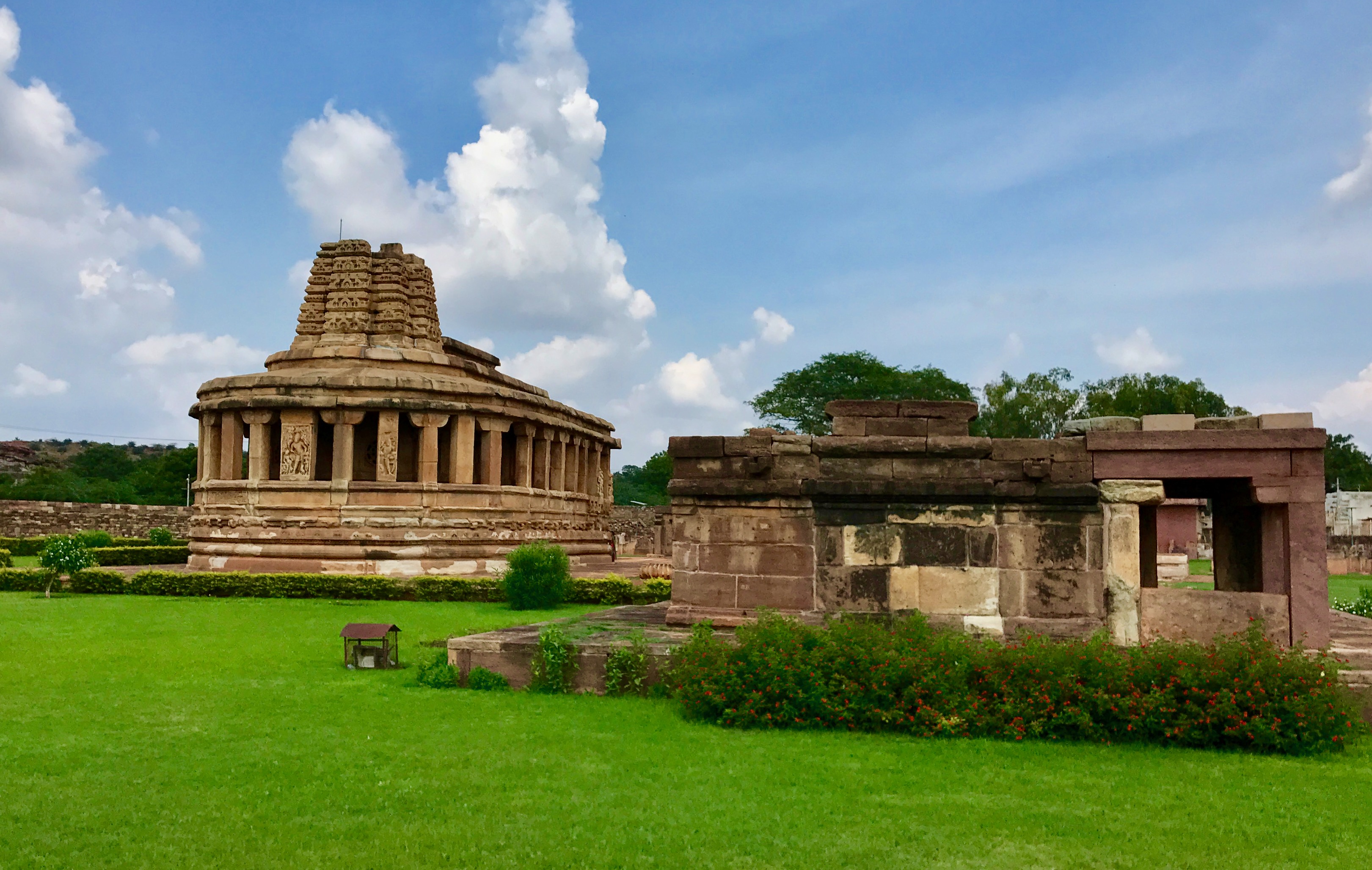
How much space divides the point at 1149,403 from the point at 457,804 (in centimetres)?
A: 5249

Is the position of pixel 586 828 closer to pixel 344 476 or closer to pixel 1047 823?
→ pixel 1047 823

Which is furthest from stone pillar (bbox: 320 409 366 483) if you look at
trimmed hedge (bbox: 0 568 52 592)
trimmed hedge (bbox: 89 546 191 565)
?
trimmed hedge (bbox: 89 546 191 565)

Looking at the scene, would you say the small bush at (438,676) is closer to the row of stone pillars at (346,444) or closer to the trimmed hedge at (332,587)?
the trimmed hedge at (332,587)

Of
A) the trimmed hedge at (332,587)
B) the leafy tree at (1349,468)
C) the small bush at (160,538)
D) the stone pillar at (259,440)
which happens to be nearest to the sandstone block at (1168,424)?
the trimmed hedge at (332,587)

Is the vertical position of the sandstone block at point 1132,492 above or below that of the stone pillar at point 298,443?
below

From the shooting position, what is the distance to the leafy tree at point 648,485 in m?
74.2

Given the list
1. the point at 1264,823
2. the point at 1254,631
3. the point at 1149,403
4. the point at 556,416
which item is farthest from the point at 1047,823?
the point at 1149,403

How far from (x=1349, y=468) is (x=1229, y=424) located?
2854 inches

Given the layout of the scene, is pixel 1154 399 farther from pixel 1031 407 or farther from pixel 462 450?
pixel 462 450

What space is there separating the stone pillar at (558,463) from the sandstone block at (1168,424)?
60.1ft

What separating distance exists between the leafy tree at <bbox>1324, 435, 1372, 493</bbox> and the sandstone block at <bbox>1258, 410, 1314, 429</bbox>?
6830 centimetres

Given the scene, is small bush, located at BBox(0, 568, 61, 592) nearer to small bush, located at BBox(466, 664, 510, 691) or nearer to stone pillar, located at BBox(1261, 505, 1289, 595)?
small bush, located at BBox(466, 664, 510, 691)

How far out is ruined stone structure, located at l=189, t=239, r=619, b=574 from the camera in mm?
20609

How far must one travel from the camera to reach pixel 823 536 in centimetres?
914
